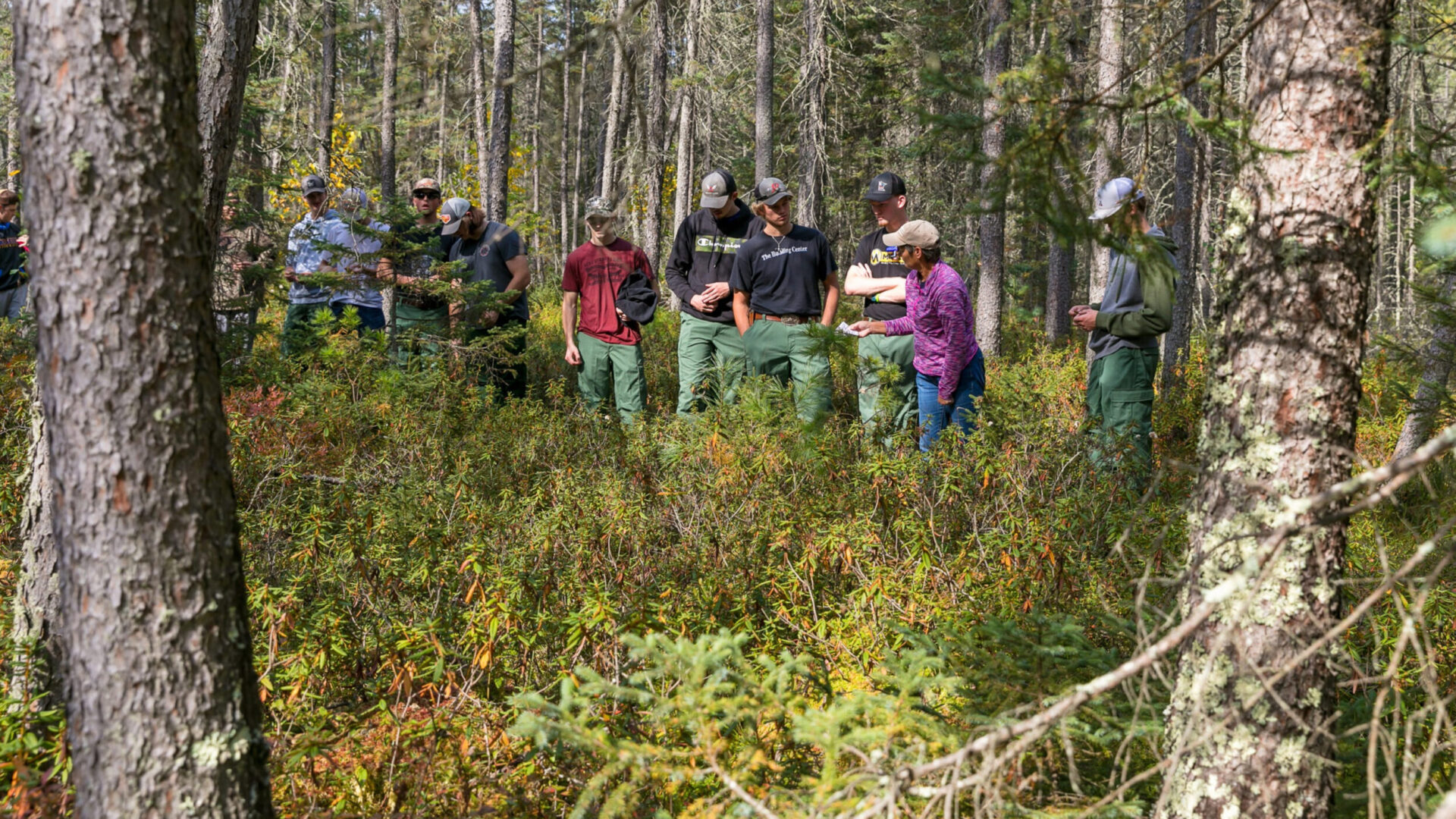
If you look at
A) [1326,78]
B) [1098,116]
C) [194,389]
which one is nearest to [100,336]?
[194,389]

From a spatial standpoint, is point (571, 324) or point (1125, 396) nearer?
point (1125, 396)

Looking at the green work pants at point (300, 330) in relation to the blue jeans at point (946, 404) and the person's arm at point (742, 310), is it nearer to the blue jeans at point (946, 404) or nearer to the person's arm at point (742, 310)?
the person's arm at point (742, 310)

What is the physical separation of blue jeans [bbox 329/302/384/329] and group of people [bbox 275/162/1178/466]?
0.75ft

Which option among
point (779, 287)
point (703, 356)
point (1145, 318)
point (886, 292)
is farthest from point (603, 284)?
point (1145, 318)

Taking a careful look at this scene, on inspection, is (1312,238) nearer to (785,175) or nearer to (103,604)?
(103,604)

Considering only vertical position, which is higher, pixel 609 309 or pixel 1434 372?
pixel 609 309

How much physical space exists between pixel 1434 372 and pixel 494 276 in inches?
→ 279

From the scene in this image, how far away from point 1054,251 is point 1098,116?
12.0 m

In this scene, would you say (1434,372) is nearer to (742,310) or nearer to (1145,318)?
(1145,318)

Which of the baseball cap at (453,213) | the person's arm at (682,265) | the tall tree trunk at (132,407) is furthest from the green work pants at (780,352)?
the tall tree trunk at (132,407)

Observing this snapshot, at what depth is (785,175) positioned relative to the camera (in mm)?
20891

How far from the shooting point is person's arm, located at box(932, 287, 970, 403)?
5383mm

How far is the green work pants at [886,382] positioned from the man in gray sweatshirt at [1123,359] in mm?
1162

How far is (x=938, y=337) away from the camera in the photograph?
5.67 metres
